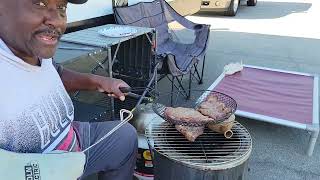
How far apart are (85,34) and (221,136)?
5.46ft

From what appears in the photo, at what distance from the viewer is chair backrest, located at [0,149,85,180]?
1036 millimetres

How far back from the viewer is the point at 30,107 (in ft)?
4.02

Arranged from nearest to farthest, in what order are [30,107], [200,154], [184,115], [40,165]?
[40,165], [30,107], [200,154], [184,115]

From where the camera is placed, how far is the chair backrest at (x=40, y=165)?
1.04 meters

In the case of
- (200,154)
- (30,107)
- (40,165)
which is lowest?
(200,154)

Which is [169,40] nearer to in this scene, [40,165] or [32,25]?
[32,25]

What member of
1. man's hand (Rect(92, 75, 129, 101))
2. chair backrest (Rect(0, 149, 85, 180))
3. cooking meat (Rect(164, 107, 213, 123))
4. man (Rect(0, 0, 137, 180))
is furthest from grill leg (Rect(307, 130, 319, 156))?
chair backrest (Rect(0, 149, 85, 180))

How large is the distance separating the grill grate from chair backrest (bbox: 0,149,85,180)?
571mm

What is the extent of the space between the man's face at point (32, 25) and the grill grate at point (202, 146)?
0.80m

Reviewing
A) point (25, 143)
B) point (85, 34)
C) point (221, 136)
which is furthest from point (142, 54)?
point (25, 143)

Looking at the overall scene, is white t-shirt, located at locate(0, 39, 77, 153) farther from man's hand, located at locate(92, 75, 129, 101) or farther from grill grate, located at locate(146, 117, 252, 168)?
grill grate, located at locate(146, 117, 252, 168)

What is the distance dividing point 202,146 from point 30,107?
0.90 metres

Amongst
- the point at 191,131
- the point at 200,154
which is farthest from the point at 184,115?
the point at 200,154

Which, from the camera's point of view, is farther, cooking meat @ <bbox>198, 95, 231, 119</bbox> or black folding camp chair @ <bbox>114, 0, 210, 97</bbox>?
black folding camp chair @ <bbox>114, 0, 210, 97</bbox>
